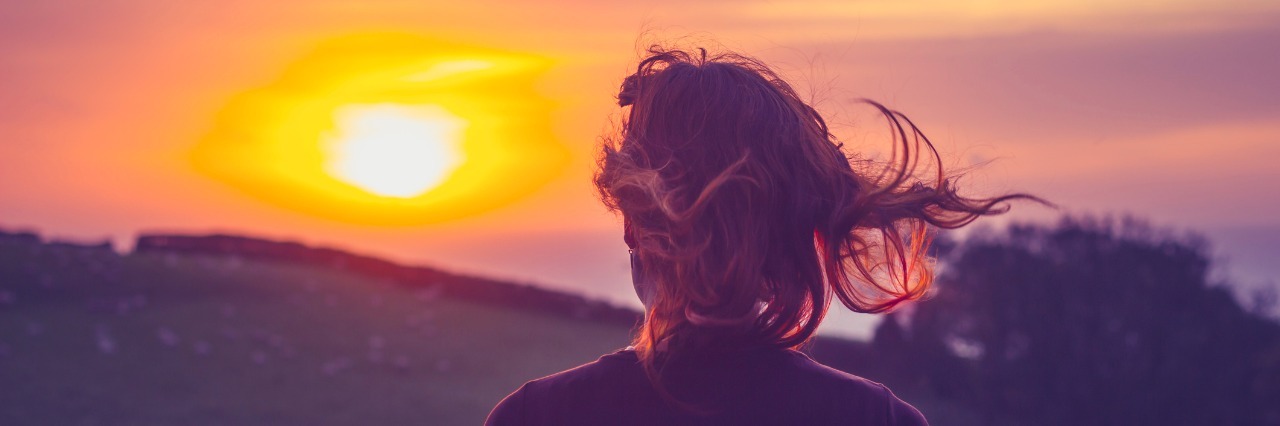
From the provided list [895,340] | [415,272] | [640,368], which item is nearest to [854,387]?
[640,368]

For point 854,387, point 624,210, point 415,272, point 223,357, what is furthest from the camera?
point 415,272

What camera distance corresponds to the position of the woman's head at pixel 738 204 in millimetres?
1877

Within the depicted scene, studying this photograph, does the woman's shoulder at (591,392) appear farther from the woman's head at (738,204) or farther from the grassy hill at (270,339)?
the grassy hill at (270,339)

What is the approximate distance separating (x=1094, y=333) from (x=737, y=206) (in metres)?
15.5

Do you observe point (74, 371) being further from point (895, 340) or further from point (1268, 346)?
point (1268, 346)

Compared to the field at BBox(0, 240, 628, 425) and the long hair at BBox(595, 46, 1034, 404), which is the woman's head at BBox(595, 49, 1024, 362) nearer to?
the long hair at BBox(595, 46, 1034, 404)

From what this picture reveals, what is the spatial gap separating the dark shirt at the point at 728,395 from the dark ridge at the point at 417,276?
1304cm

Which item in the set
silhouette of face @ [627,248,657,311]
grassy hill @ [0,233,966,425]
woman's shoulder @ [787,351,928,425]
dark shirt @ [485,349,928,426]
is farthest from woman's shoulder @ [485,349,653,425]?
grassy hill @ [0,233,966,425]

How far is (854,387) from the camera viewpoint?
6.00ft

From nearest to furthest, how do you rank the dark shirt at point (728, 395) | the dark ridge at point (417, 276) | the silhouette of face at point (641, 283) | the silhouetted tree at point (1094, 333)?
the dark shirt at point (728, 395)
the silhouette of face at point (641, 283)
the dark ridge at point (417, 276)
the silhouetted tree at point (1094, 333)

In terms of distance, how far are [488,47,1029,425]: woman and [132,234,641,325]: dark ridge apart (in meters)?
12.9

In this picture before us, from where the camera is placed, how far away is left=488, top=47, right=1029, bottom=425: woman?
1835mm

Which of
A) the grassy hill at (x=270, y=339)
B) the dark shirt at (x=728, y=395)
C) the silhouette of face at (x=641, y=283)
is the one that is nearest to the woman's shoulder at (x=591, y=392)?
the dark shirt at (x=728, y=395)

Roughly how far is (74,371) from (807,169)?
1055 centimetres
